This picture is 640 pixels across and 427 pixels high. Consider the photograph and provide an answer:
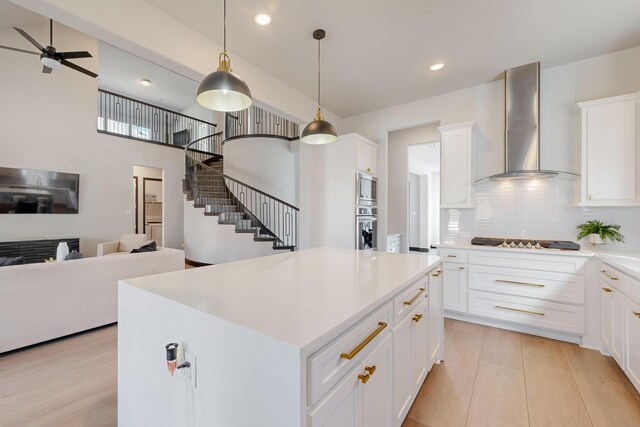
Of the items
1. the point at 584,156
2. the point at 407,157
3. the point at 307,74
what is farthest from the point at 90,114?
the point at 584,156

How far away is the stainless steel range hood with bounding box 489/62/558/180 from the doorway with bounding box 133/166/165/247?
8311mm

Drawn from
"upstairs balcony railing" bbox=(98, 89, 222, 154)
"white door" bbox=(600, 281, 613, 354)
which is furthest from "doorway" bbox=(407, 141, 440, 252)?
"upstairs balcony railing" bbox=(98, 89, 222, 154)

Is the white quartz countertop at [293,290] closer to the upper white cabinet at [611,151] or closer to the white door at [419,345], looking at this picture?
the white door at [419,345]

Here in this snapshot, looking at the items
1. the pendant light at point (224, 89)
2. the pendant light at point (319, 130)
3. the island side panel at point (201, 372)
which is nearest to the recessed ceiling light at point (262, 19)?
the pendant light at point (319, 130)

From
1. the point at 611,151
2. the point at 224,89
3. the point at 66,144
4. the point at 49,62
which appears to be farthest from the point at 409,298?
the point at 66,144

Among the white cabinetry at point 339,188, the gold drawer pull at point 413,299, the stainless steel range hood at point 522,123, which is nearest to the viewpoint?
the gold drawer pull at point 413,299

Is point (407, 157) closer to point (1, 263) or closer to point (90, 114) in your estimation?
point (1, 263)

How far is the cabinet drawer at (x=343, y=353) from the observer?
2.63 feet

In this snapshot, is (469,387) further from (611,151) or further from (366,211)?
(611,151)

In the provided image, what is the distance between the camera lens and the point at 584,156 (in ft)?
9.32

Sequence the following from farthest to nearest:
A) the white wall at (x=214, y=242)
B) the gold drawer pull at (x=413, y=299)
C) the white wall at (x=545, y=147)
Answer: the white wall at (x=214, y=242)
the white wall at (x=545, y=147)
the gold drawer pull at (x=413, y=299)

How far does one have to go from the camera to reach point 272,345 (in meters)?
0.78

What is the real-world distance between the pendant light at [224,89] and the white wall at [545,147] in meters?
3.12

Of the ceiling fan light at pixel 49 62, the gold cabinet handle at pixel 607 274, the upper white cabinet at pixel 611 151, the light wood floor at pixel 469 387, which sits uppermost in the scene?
the ceiling fan light at pixel 49 62
